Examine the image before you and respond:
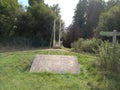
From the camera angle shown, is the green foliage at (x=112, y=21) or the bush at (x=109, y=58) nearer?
the bush at (x=109, y=58)

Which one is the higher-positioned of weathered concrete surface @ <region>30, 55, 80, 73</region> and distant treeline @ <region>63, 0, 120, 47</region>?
distant treeline @ <region>63, 0, 120, 47</region>

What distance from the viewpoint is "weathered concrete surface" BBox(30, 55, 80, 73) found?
8961 mm

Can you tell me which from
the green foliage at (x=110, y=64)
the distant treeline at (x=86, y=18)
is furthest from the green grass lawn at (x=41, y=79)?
the distant treeline at (x=86, y=18)

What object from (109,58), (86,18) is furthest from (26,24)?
(109,58)

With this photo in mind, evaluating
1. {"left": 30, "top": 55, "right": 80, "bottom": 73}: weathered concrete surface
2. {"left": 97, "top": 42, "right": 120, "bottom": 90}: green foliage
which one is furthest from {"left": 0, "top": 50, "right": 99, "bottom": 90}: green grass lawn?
{"left": 97, "top": 42, "right": 120, "bottom": 90}: green foliage

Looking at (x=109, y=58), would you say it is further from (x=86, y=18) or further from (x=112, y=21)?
(x=86, y=18)

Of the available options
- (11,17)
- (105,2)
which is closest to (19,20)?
(11,17)

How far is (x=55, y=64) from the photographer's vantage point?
963 cm

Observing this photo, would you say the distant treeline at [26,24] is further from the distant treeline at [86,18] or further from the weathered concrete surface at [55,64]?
the weathered concrete surface at [55,64]

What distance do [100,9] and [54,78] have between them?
25.8 metres

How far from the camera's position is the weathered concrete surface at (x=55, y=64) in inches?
353

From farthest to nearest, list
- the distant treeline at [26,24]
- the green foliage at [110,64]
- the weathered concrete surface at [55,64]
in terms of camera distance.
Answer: the distant treeline at [26,24], the weathered concrete surface at [55,64], the green foliage at [110,64]

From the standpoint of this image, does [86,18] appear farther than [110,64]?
Yes

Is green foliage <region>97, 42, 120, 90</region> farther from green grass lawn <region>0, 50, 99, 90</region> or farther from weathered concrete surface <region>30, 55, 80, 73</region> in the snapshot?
weathered concrete surface <region>30, 55, 80, 73</region>
